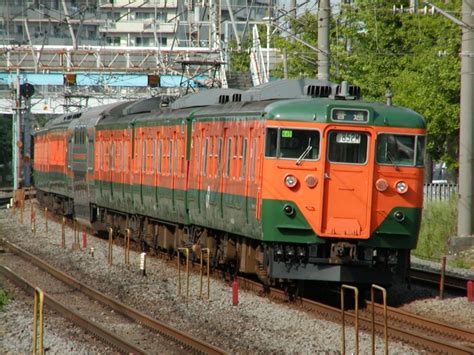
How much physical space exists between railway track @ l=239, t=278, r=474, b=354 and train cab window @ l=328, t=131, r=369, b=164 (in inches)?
80.2

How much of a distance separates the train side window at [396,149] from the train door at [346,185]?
0.19 m

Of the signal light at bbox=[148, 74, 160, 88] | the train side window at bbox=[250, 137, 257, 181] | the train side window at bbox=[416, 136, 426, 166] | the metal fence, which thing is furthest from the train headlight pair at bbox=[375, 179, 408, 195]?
the signal light at bbox=[148, 74, 160, 88]

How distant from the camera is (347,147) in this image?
1673cm

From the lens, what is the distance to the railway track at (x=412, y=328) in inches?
527

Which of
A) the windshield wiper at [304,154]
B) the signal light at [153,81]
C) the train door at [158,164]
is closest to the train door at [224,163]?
the windshield wiper at [304,154]

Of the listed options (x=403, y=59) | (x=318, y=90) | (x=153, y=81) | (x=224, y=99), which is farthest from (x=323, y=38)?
(x=153, y=81)

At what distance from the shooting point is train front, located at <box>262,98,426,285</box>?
16562mm

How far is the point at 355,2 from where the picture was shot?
39.5 metres

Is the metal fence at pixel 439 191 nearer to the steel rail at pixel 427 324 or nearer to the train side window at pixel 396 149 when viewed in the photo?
the train side window at pixel 396 149

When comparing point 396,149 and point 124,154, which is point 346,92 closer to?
point 396,149

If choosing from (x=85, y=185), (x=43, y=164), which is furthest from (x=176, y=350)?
(x=43, y=164)

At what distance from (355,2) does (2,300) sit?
24.1m

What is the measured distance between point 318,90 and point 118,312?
4.43 metres

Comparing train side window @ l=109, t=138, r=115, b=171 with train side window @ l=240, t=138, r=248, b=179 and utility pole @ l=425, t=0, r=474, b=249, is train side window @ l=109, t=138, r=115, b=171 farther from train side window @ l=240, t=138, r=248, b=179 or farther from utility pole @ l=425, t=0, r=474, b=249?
train side window @ l=240, t=138, r=248, b=179
